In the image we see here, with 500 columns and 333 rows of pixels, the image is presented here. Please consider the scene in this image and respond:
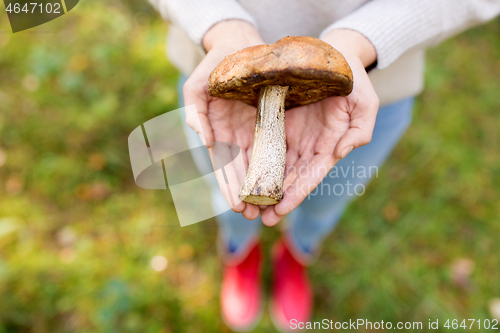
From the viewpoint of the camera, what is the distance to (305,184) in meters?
1.65

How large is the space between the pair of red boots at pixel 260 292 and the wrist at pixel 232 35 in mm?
2086

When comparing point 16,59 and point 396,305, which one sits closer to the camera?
point 396,305

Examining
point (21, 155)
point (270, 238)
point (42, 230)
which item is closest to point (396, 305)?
point (270, 238)

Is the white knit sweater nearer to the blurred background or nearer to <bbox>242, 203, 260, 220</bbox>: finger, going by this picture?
<bbox>242, 203, 260, 220</bbox>: finger

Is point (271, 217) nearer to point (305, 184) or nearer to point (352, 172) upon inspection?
point (305, 184)

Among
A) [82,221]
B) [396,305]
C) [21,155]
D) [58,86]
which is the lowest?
[396,305]

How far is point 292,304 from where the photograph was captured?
307 cm

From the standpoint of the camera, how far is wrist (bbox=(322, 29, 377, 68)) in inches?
65.7

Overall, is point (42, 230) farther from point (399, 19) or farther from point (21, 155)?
point (399, 19)

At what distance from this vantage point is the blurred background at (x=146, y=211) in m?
2.99

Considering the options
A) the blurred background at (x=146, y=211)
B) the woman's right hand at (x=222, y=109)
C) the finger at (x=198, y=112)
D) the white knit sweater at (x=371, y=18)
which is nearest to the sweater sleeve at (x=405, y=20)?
the white knit sweater at (x=371, y=18)

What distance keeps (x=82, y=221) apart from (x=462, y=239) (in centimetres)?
407

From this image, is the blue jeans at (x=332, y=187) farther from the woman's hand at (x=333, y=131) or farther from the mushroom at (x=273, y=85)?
the mushroom at (x=273, y=85)

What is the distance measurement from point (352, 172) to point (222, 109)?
3.51 feet
